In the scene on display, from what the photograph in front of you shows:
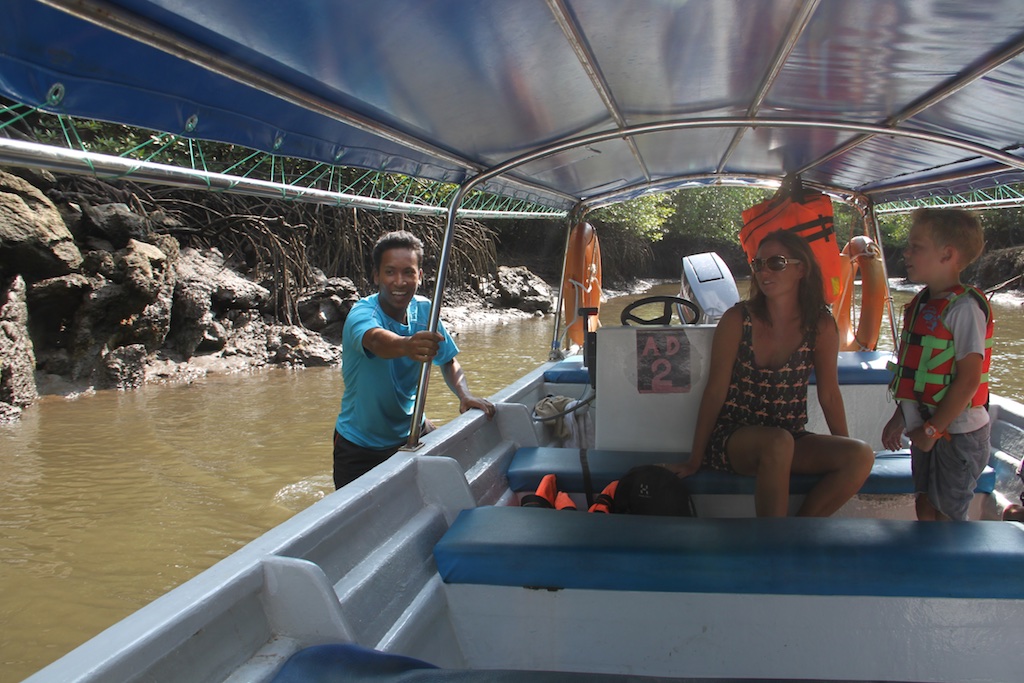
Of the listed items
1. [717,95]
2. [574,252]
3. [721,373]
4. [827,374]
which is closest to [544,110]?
[717,95]

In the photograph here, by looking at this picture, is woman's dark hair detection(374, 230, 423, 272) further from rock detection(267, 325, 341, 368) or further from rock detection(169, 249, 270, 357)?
rock detection(267, 325, 341, 368)

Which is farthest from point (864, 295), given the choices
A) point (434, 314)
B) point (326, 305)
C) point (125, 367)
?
point (326, 305)

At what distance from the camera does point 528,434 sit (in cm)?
325

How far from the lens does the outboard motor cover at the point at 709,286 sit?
479 centimetres

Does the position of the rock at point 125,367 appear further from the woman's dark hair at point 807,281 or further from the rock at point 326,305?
the woman's dark hair at point 807,281

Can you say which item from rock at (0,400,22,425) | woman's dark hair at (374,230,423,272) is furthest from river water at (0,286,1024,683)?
woman's dark hair at (374,230,423,272)

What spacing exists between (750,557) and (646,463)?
3.17 feet

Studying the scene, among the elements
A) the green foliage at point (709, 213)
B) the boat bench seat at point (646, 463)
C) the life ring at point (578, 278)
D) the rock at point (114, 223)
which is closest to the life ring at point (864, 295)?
the life ring at point (578, 278)

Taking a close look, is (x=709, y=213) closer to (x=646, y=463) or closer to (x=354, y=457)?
(x=646, y=463)

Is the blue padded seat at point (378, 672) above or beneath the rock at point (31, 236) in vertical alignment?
beneath

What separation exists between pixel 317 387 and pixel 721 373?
693 centimetres

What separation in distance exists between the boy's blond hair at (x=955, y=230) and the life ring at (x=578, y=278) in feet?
11.5

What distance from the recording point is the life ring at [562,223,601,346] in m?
5.59

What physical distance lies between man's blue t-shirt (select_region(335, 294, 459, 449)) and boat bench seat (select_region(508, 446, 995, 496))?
54 cm
